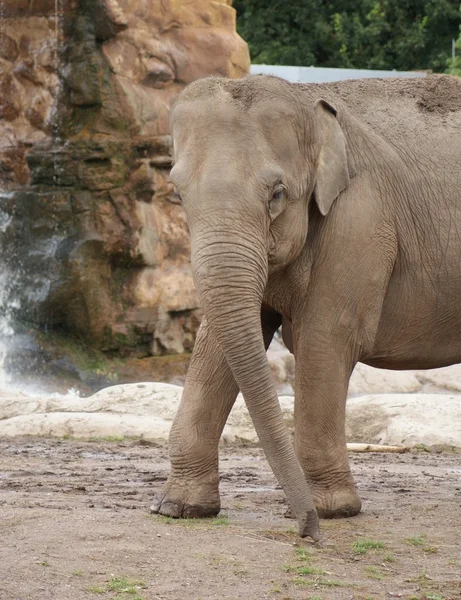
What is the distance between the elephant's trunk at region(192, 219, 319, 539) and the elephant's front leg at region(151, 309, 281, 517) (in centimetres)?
105

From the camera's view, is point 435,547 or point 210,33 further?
point 210,33

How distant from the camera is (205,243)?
6.34 m

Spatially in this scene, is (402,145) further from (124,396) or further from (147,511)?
(124,396)

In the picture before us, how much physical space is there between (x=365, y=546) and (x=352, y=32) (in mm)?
28382

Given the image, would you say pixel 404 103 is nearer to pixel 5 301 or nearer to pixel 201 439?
pixel 201 439

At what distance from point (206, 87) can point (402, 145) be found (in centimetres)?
146

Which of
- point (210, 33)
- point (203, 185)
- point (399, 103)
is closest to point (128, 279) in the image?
point (210, 33)

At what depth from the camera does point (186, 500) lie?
289 inches

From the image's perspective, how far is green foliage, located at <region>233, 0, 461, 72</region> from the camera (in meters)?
32.8

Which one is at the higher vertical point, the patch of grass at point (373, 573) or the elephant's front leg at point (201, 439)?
the patch of grass at point (373, 573)

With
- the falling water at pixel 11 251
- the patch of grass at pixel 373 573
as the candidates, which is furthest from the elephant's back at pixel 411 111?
the falling water at pixel 11 251

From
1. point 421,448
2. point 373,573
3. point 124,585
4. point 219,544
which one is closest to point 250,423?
point 421,448

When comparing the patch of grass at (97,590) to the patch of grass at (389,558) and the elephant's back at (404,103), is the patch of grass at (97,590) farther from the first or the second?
the elephant's back at (404,103)

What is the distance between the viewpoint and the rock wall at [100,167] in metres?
18.2
